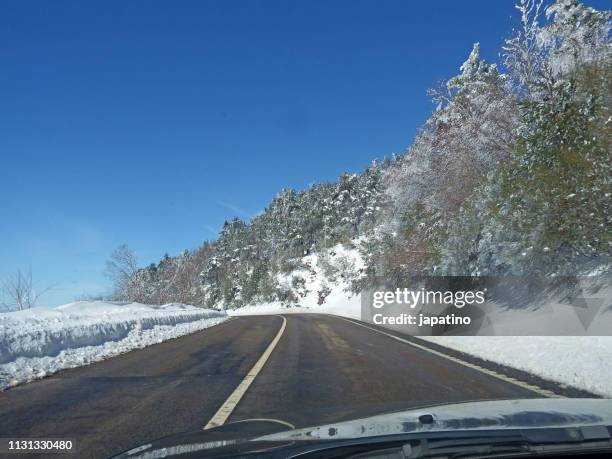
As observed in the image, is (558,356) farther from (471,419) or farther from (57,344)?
(57,344)

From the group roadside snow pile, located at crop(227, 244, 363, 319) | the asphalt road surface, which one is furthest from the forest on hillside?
roadside snow pile, located at crop(227, 244, 363, 319)

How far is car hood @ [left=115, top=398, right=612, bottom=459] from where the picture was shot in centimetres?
322

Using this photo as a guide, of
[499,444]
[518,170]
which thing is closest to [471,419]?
[499,444]

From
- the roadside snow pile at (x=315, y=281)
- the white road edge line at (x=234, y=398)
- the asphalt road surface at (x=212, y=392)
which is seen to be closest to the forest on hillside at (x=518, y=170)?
the asphalt road surface at (x=212, y=392)

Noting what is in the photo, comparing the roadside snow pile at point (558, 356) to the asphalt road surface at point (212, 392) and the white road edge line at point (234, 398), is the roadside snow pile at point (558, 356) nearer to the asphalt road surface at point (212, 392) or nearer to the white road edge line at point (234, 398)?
the asphalt road surface at point (212, 392)

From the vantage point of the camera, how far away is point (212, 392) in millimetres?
7121

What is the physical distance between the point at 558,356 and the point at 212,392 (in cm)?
664

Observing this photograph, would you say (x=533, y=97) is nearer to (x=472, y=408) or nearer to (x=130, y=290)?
(x=472, y=408)

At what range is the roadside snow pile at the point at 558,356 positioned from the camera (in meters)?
7.59

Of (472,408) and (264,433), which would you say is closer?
(264,433)

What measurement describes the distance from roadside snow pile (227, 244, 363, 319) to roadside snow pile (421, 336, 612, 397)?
60.4m

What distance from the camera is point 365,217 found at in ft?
320

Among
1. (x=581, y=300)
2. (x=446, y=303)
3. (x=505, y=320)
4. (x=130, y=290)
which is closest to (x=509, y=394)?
(x=581, y=300)

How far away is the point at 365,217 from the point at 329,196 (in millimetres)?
22348
